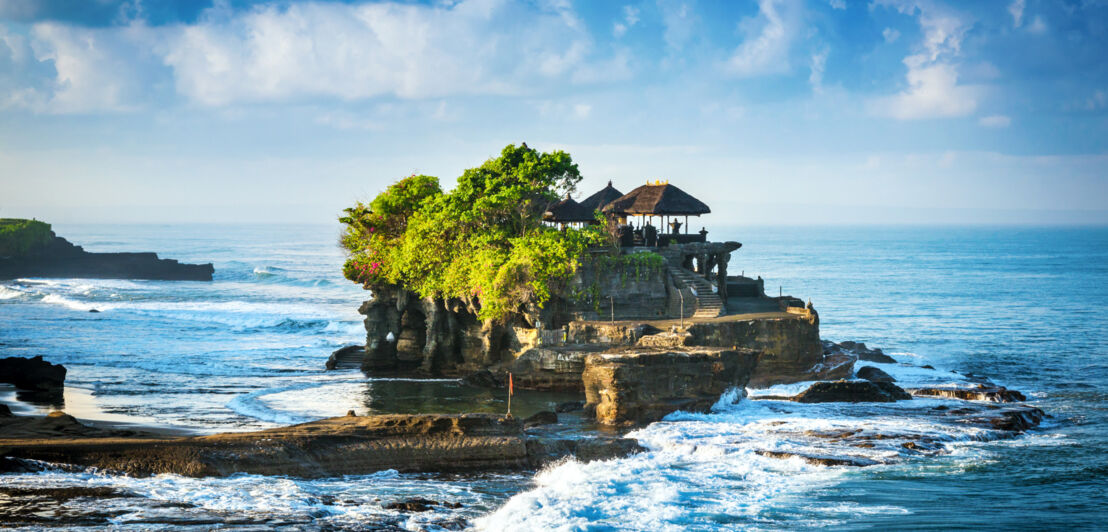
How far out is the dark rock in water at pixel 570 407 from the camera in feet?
100

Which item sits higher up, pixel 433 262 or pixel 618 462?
pixel 433 262

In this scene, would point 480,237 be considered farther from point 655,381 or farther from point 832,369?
point 832,369

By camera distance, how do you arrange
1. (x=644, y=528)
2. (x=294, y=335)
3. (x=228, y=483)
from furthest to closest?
1. (x=294, y=335)
2. (x=228, y=483)
3. (x=644, y=528)

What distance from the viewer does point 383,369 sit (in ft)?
134

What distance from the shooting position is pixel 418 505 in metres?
20.6

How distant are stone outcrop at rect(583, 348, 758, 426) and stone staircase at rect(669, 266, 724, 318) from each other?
7.56 meters

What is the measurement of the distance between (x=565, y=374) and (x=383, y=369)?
9741 mm

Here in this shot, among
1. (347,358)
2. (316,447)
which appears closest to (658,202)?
→ (347,358)

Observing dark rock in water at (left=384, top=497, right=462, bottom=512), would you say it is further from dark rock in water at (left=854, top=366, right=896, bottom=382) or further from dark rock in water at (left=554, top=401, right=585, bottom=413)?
dark rock in water at (left=854, top=366, right=896, bottom=382)

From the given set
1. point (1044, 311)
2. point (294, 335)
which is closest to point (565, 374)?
point (294, 335)

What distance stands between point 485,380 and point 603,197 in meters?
14.2

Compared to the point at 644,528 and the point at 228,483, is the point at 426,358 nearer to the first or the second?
the point at 228,483

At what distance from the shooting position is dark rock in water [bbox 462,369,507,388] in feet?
118

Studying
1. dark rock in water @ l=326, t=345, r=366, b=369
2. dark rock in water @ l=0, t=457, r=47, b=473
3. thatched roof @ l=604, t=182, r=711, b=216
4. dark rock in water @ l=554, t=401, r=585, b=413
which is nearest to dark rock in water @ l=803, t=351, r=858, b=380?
thatched roof @ l=604, t=182, r=711, b=216
